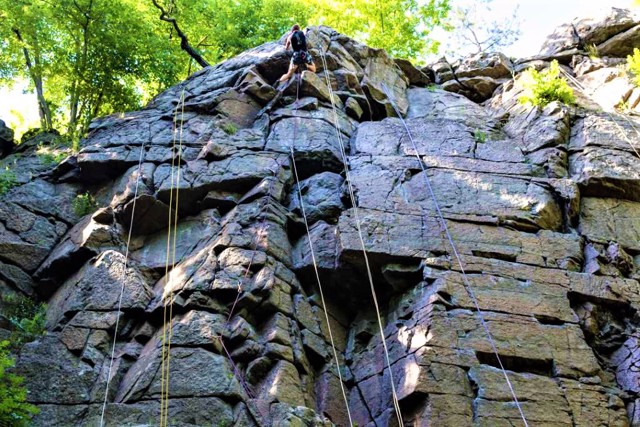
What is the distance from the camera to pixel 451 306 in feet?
29.0

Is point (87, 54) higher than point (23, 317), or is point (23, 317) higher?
point (87, 54)

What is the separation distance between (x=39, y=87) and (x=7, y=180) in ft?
15.4

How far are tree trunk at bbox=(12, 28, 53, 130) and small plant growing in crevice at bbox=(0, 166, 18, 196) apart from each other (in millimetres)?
3264

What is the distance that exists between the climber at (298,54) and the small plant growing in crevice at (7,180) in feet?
17.6

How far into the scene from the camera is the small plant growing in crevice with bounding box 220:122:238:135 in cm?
1238

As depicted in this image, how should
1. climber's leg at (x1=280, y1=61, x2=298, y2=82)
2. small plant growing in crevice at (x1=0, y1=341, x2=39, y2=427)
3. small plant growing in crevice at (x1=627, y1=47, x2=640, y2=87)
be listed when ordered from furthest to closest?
climber's leg at (x1=280, y1=61, x2=298, y2=82) < small plant growing in crevice at (x1=627, y1=47, x2=640, y2=87) < small plant growing in crevice at (x1=0, y1=341, x2=39, y2=427)

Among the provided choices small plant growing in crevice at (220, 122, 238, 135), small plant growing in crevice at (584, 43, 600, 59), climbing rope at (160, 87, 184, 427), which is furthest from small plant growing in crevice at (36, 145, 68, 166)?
small plant growing in crevice at (584, 43, 600, 59)

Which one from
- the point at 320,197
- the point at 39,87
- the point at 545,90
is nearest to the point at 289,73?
the point at 320,197

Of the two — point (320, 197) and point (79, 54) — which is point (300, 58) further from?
point (79, 54)

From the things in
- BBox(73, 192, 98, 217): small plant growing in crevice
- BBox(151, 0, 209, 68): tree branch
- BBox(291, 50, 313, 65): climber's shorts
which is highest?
BBox(151, 0, 209, 68): tree branch

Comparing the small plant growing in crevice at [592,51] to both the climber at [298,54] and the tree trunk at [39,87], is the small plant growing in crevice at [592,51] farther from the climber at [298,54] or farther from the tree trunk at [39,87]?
the tree trunk at [39,87]

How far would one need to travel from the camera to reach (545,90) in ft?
43.1

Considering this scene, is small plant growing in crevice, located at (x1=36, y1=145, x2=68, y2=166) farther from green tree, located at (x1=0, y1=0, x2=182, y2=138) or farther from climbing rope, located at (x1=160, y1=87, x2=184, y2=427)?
climbing rope, located at (x1=160, y1=87, x2=184, y2=427)

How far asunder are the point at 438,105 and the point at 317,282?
667cm
